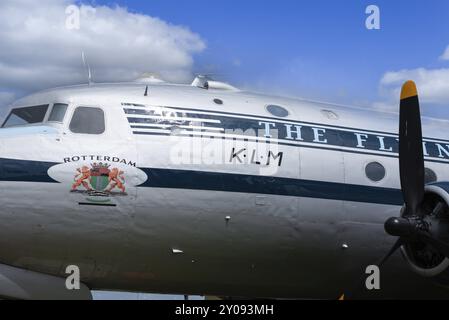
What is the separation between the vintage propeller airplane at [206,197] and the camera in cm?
772

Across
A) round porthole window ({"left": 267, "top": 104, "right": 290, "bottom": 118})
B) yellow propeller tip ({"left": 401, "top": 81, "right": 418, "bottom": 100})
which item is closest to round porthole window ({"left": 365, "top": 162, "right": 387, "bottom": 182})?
yellow propeller tip ({"left": 401, "top": 81, "right": 418, "bottom": 100})

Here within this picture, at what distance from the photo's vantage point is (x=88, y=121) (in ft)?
27.3

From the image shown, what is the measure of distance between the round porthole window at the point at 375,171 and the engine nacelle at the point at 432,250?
1.11 metres

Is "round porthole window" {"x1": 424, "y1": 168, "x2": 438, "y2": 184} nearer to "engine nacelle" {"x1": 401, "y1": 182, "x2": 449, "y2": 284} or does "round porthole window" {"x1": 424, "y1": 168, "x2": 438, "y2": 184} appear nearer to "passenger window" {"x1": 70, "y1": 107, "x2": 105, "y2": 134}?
"engine nacelle" {"x1": 401, "y1": 182, "x2": 449, "y2": 284}

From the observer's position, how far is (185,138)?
8.41m

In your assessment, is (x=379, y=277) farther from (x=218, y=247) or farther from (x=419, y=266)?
(x=218, y=247)

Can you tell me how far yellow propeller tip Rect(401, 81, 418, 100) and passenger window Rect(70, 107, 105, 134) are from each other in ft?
14.8

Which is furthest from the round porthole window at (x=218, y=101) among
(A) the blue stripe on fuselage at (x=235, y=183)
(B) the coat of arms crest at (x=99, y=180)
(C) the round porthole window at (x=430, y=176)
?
(C) the round porthole window at (x=430, y=176)

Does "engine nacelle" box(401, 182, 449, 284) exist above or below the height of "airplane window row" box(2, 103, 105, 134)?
below

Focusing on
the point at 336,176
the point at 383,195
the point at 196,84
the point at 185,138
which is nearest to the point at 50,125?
the point at 185,138

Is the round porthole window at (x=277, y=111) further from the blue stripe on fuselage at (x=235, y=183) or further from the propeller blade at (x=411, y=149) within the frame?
the propeller blade at (x=411, y=149)

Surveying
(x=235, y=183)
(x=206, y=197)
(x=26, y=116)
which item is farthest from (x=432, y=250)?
(x=26, y=116)

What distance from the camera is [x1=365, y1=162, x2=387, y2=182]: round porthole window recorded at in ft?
30.3

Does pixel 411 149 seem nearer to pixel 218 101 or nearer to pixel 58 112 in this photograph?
pixel 218 101
